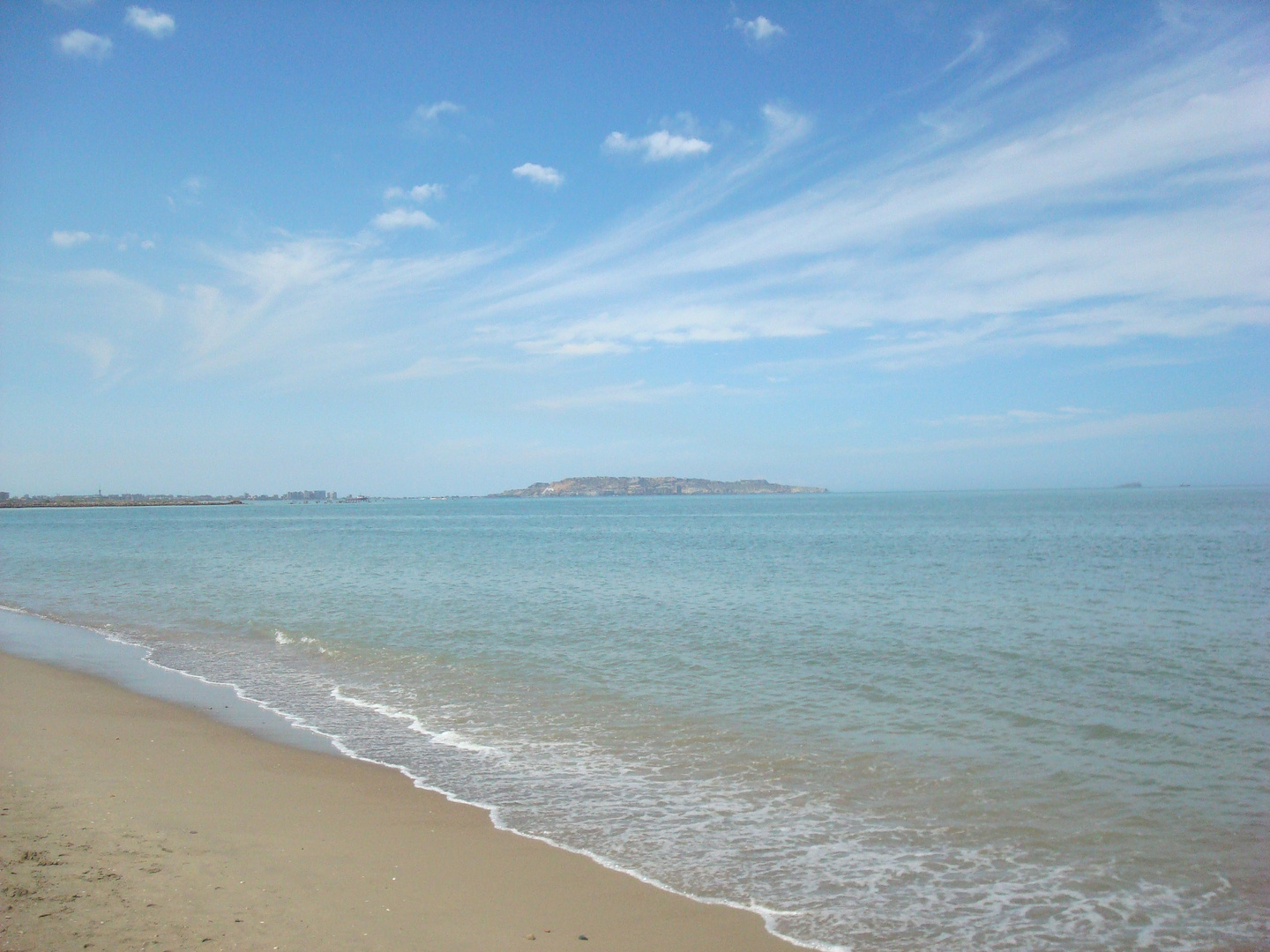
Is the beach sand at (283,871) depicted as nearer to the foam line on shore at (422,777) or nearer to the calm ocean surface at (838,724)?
the foam line on shore at (422,777)

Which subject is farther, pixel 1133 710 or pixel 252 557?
pixel 252 557

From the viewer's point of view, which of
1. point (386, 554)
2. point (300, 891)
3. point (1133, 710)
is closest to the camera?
point (300, 891)

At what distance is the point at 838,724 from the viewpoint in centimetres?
1130

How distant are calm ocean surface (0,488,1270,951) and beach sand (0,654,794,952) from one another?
23.7 inches

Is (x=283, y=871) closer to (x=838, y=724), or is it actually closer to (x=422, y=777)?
(x=422, y=777)

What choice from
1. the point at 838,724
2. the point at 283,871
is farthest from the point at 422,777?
the point at 838,724

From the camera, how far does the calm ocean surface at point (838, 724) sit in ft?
21.3

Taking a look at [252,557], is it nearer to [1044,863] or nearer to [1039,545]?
[1044,863]

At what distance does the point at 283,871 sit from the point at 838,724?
7819 millimetres

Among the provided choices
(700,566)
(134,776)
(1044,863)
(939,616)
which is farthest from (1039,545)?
(134,776)

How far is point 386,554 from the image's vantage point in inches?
1885

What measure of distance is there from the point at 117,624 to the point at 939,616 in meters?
23.3

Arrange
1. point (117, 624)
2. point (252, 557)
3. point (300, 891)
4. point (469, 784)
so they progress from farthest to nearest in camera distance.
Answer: point (252, 557), point (117, 624), point (469, 784), point (300, 891)

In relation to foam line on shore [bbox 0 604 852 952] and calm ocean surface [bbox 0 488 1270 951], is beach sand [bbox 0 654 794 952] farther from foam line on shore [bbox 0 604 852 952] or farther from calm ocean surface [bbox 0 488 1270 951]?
calm ocean surface [bbox 0 488 1270 951]
